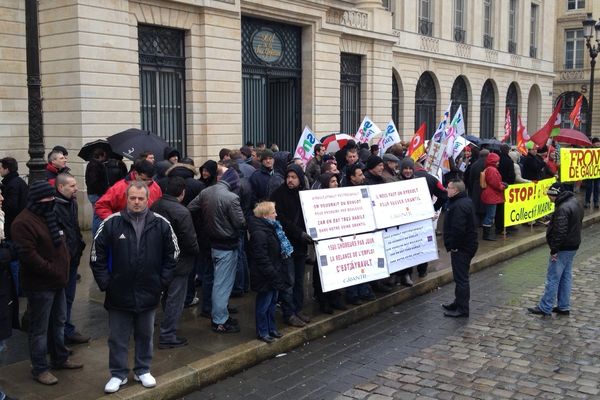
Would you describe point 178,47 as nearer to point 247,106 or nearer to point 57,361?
point 247,106

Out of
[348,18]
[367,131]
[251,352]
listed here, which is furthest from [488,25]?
[251,352]

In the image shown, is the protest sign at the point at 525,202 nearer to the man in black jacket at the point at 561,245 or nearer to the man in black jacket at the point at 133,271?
the man in black jacket at the point at 561,245

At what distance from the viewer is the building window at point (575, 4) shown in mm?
47750

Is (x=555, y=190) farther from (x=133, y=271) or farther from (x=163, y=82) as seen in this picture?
(x=163, y=82)

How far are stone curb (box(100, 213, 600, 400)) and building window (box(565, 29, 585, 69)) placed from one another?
4369 centimetres

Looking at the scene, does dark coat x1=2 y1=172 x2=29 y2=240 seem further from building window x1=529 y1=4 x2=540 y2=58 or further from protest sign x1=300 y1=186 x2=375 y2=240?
building window x1=529 y1=4 x2=540 y2=58

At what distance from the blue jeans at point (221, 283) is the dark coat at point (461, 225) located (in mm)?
2930

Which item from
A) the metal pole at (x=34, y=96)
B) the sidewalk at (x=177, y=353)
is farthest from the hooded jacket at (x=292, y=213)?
the metal pole at (x=34, y=96)

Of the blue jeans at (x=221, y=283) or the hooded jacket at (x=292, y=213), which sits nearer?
the blue jeans at (x=221, y=283)

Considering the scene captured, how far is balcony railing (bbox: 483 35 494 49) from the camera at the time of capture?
106 ft

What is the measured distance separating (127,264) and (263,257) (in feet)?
5.39

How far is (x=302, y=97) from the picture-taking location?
19641 millimetres

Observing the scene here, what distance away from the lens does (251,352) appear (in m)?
6.33

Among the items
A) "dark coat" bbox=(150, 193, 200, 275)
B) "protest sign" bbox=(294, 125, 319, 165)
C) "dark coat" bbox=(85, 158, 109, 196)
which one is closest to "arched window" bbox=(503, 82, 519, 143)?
"protest sign" bbox=(294, 125, 319, 165)
